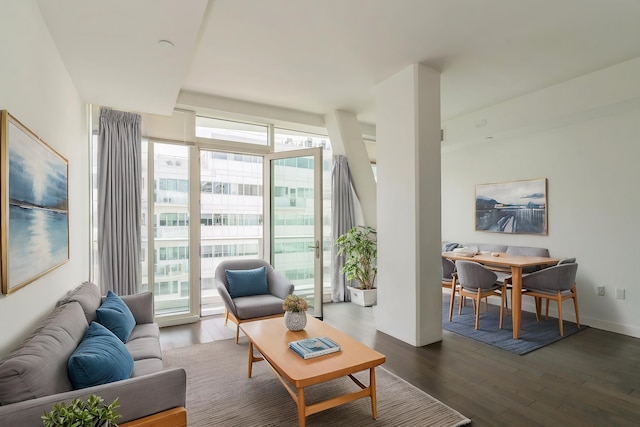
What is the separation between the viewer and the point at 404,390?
251cm

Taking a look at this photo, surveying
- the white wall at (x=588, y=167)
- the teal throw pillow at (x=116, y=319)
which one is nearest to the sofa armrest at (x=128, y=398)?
the teal throw pillow at (x=116, y=319)

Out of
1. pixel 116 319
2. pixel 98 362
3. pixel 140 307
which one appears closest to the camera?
pixel 98 362

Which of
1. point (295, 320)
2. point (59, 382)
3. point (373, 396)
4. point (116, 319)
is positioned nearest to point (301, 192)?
point (295, 320)

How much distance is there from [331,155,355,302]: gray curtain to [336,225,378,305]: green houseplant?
263 mm

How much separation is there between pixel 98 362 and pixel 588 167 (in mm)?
5150

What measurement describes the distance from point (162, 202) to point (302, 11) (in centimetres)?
279

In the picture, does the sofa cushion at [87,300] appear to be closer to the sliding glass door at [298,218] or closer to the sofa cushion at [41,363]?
the sofa cushion at [41,363]

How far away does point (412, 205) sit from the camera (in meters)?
3.38

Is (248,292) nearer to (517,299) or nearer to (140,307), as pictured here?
(140,307)

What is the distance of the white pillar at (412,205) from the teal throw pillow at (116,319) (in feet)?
8.27

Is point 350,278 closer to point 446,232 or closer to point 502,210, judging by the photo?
point 446,232

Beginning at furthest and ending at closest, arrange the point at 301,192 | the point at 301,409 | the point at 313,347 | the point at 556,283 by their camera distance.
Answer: the point at 301,192, the point at 556,283, the point at 313,347, the point at 301,409

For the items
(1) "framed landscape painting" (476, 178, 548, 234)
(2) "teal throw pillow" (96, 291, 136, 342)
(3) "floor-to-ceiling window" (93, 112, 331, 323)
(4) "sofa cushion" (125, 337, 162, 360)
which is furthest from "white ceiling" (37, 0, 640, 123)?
(4) "sofa cushion" (125, 337, 162, 360)

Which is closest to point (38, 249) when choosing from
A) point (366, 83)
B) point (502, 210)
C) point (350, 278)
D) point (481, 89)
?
point (366, 83)
